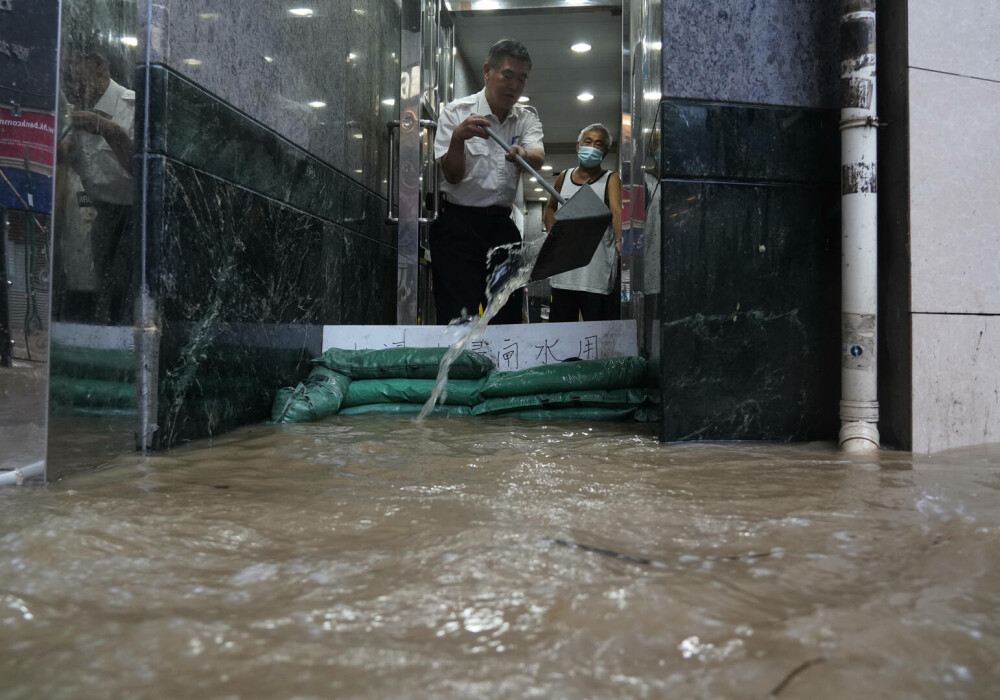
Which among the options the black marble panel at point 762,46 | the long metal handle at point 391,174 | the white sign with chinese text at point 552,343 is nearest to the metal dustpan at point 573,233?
the white sign with chinese text at point 552,343

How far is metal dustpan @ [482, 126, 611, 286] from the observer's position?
9.62 feet

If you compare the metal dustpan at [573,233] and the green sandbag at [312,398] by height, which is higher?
the metal dustpan at [573,233]

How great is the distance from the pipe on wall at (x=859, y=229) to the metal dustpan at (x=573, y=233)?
982 millimetres

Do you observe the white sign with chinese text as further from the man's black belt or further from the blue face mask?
the blue face mask

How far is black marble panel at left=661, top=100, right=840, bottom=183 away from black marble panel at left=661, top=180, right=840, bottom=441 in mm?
63

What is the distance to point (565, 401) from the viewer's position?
9.43 feet

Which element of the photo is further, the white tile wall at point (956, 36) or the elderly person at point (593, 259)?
the elderly person at point (593, 259)

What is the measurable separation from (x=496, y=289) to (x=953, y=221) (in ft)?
7.02

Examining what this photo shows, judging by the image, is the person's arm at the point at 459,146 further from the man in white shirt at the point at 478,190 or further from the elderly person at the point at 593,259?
the elderly person at the point at 593,259

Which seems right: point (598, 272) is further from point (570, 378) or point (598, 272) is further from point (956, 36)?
point (956, 36)

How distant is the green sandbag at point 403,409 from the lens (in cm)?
298

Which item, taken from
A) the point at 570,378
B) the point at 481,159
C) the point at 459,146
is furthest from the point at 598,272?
the point at 570,378

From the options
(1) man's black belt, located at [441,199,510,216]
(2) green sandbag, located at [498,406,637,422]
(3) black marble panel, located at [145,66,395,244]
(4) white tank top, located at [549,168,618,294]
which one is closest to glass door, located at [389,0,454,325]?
(1) man's black belt, located at [441,199,510,216]

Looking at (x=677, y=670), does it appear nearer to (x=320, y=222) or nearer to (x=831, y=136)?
(x=831, y=136)
